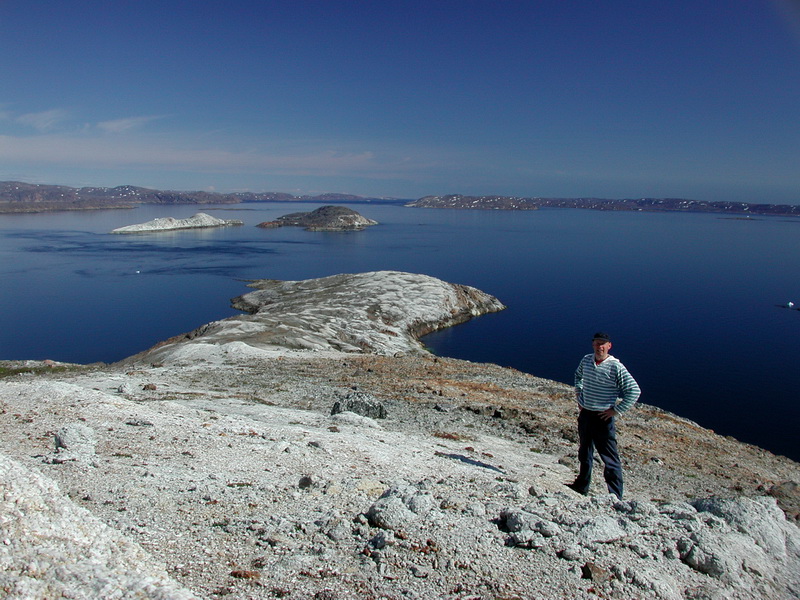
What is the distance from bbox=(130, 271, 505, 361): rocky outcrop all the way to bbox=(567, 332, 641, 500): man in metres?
21.6

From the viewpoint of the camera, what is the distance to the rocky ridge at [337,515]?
5.21 m

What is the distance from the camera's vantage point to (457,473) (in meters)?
8.98

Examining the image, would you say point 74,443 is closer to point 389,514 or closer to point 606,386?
point 389,514

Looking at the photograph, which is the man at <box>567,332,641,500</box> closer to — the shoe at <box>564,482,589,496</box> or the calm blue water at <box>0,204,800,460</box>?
the shoe at <box>564,482,589,496</box>

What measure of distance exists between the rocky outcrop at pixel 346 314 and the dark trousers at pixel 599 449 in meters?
21.6

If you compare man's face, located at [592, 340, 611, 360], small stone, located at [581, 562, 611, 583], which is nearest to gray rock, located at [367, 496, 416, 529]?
small stone, located at [581, 562, 611, 583]

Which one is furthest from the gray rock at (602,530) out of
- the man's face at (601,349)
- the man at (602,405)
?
the man's face at (601,349)

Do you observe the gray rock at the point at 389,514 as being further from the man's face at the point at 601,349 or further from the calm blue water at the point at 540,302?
the calm blue water at the point at 540,302

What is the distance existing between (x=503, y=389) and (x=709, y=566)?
607 inches

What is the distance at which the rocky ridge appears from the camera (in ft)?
17.1

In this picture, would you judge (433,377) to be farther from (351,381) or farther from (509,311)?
(509,311)

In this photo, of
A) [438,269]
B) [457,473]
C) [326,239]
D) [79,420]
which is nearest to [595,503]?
[457,473]

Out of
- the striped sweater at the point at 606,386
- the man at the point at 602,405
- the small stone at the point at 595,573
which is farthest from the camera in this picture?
the man at the point at 602,405

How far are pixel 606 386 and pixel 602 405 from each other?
1.09 feet
